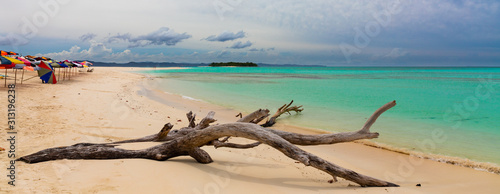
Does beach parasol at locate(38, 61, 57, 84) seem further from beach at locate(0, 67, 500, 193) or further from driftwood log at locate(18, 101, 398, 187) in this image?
driftwood log at locate(18, 101, 398, 187)

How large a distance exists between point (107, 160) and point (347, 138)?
418cm

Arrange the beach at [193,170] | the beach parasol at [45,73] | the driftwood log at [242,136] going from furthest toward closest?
the beach parasol at [45,73], the driftwood log at [242,136], the beach at [193,170]

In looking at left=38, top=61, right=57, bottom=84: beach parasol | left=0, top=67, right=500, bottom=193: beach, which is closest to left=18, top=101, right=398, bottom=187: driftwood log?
left=0, top=67, right=500, bottom=193: beach

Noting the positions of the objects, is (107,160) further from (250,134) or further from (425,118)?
(425,118)

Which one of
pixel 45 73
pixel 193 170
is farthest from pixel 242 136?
pixel 45 73

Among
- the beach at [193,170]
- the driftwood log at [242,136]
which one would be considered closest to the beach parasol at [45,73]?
the beach at [193,170]

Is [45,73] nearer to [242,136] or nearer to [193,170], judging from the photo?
[193,170]

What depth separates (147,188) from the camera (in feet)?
13.7

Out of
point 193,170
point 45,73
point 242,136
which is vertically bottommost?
point 193,170

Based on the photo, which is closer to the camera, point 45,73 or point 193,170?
point 193,170

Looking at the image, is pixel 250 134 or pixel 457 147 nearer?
pixel 250 134

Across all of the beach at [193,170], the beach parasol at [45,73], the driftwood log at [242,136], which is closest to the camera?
the beach at [193,170]

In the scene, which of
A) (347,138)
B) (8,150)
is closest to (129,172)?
(8,150)

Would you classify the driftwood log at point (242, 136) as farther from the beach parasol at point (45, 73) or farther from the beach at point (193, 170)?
the beach parasol at point (45, 73)
